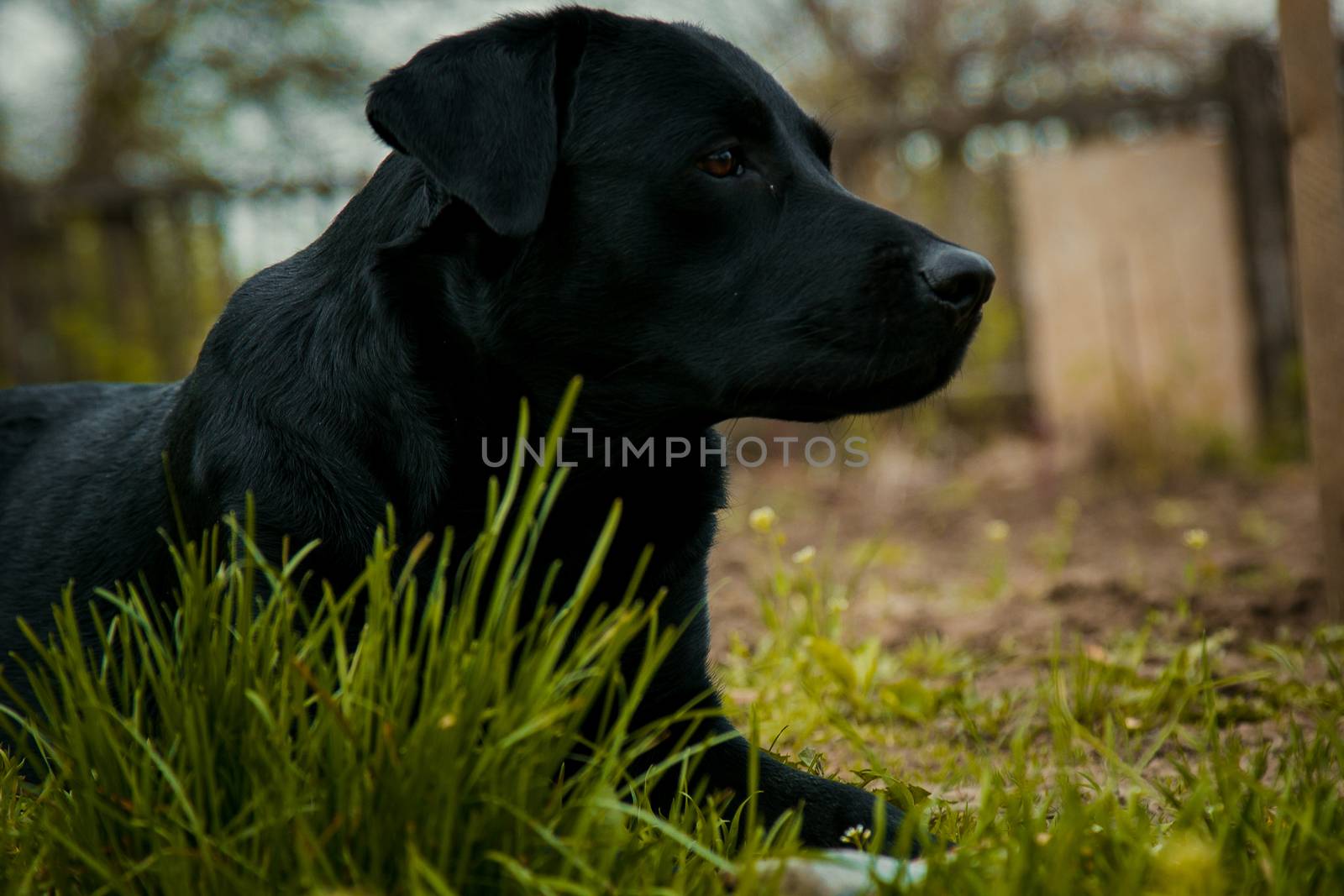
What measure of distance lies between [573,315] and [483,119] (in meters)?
0.35

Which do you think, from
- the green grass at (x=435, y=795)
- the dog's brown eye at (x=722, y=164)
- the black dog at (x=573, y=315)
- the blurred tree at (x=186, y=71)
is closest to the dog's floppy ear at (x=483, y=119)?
the black dog at (x=573, y=315)

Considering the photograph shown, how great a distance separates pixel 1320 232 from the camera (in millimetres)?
3092

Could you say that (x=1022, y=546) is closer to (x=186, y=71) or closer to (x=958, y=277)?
(x=958, y=277)

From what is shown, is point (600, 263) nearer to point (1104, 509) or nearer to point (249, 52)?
point (1104, 509)

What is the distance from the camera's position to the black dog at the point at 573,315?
6.40 ft

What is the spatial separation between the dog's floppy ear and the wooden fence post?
2038 mm

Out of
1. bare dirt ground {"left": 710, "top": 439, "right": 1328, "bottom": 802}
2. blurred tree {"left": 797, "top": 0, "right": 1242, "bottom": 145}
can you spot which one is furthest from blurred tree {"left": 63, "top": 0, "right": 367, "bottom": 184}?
bare dirt ground {"left": 710, "top": 439, "right": 1328, "bottom": 802}

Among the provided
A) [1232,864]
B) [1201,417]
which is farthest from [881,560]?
[1232,864]

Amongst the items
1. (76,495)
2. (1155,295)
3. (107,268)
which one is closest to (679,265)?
(76,495)

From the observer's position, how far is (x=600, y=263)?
208 centimetres

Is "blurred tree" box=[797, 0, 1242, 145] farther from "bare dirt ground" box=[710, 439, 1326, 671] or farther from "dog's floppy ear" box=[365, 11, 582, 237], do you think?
"dog's floppy ear" box=[365, 11, 582, 237]

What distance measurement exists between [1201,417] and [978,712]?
410 cm

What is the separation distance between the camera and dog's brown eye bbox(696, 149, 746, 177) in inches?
83.0

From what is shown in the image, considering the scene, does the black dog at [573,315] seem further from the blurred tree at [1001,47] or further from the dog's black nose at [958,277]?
the blurred tree at [1001,47]
